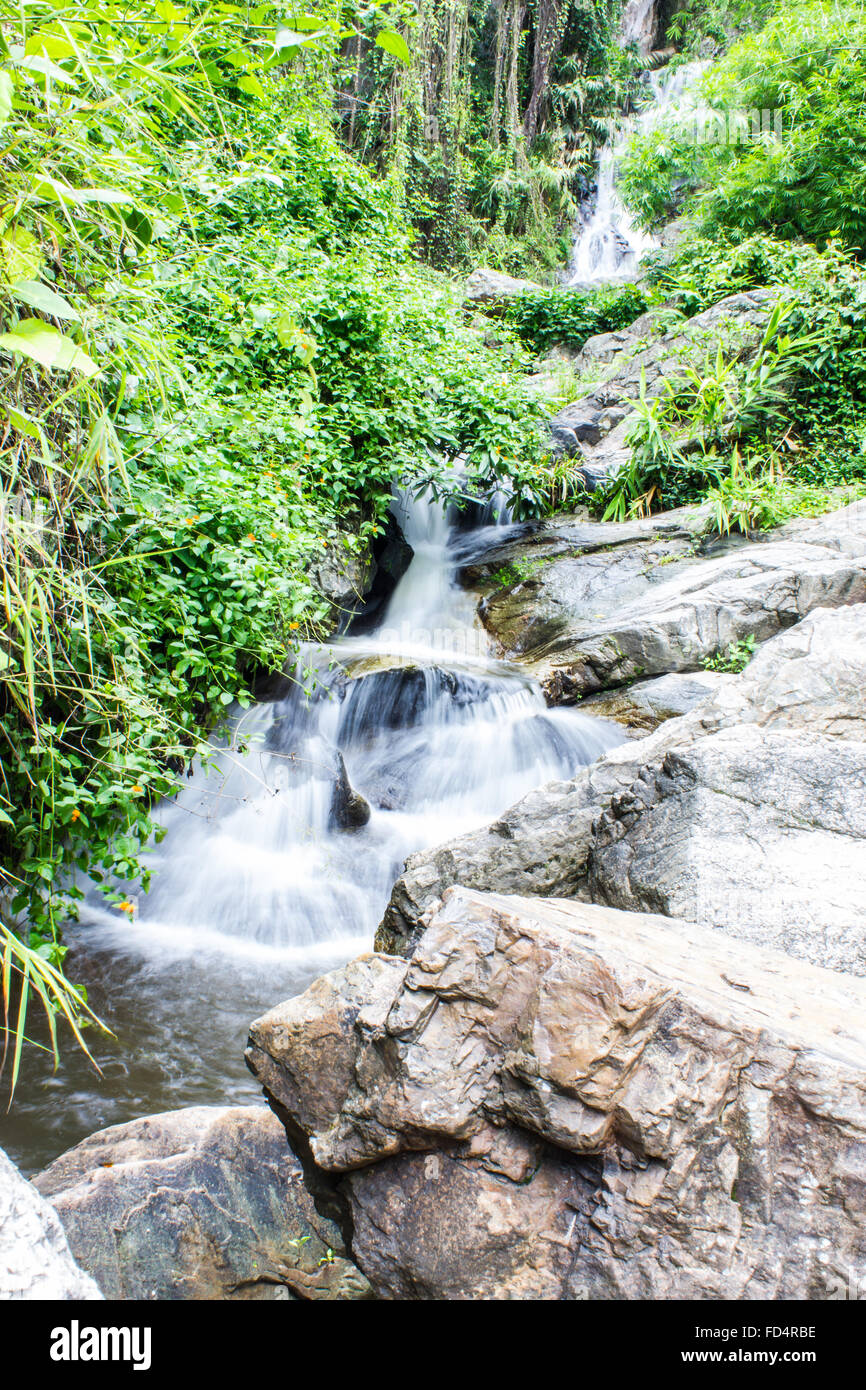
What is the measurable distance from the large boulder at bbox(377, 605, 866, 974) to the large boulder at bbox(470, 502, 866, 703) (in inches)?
85.5

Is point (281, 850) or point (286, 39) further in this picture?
point (281, 850)

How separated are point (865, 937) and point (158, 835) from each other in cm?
270

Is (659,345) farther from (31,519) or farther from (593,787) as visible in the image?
(31,519)

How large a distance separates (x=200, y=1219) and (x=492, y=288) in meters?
17.0

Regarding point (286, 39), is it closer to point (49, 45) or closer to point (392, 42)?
point (392, 42)

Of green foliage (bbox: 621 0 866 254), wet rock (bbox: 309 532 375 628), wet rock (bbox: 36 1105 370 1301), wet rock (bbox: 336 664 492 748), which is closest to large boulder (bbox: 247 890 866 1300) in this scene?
wet rock (bbox: 36 1105 370 1301)

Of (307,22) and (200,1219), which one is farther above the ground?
(307,22)

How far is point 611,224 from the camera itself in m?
20.2

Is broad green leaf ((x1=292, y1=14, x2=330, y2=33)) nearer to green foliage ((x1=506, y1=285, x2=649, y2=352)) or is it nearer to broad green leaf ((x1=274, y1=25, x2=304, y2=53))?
broad green leaf ((x1=274, y1=25, x2=304, y2=53))

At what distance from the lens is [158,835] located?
3.23 meters

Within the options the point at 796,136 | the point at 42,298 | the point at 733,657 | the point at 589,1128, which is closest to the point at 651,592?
the point at 733,657

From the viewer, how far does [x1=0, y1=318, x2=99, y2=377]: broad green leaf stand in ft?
5.18

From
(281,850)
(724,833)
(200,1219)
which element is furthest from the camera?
(281,850)

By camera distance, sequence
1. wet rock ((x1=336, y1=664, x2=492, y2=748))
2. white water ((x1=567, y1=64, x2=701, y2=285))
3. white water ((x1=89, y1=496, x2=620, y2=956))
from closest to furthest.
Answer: white water ((x1=89, y1=496, x2=620, y2=956)) < wet rock ((x1=336, y1=664, x2=492, y2=748)) < white water ((x1=567, y1=64, x2=701, y2=285))
